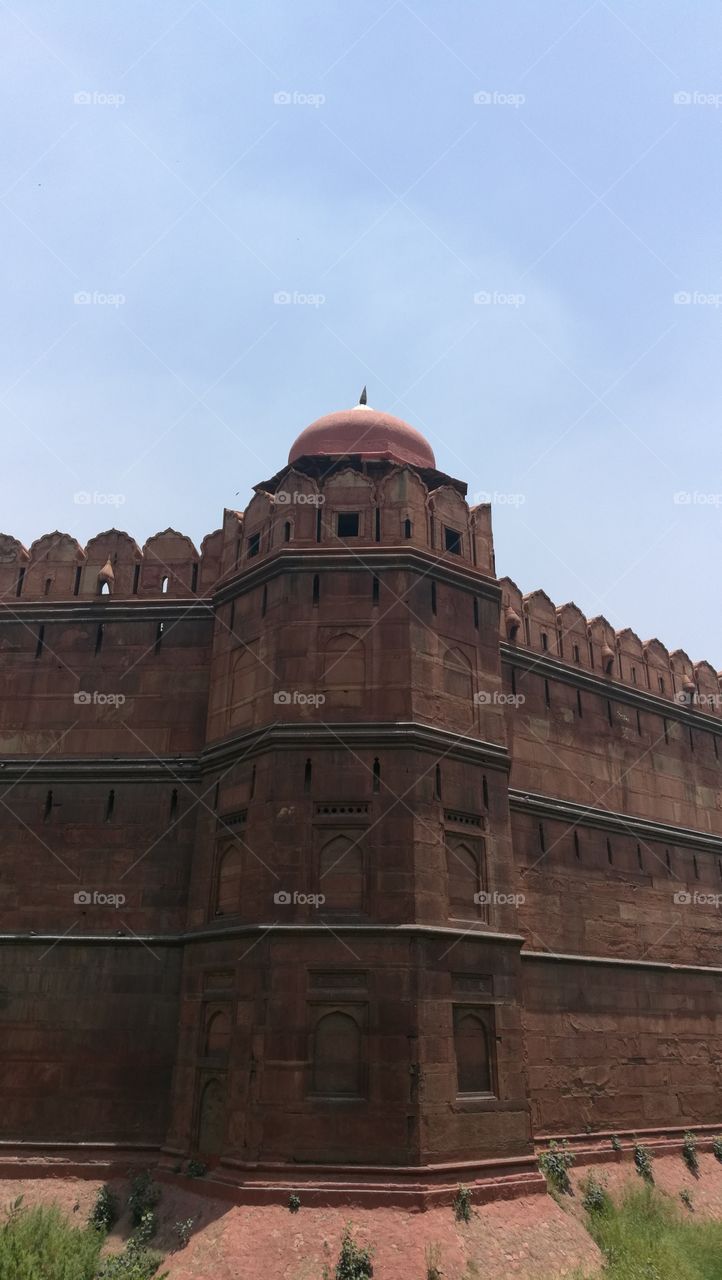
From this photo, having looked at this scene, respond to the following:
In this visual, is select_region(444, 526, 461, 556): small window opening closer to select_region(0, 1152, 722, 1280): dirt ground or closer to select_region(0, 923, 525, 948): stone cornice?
select_region(0, 923, 525, 948): stone cornice

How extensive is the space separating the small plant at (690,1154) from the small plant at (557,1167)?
3409 mm

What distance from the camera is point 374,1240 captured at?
12.1 metres

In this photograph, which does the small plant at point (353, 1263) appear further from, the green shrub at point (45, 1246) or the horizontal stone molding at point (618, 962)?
the horizontal stone molding at point (618, 962)

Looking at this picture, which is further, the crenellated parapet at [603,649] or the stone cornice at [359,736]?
the crenellated parapet at [603,649]

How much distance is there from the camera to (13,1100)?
15.5m

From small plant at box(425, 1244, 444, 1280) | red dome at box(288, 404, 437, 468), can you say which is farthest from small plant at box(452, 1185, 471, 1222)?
red dome at box(288, 404, 437, 468)

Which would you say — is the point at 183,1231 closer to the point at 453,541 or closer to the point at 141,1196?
the point at 141,1196

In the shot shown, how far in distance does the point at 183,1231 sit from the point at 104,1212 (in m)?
1.84

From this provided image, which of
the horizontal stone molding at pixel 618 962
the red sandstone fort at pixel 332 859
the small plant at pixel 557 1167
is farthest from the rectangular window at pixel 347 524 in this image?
the small plant at pixel 557 1167

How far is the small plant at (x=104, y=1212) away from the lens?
13.6 metres

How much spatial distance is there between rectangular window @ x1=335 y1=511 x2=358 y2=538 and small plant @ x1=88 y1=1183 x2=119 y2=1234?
11602 millimetres

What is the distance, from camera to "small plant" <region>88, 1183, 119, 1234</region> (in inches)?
537

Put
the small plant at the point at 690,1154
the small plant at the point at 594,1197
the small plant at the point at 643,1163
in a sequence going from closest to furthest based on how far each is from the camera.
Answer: the small plant at the point at 594,1197 < the small plant at the point at 643,1163 < the small plant at the point at 690,1154

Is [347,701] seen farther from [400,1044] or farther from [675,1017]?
[675,1017]
